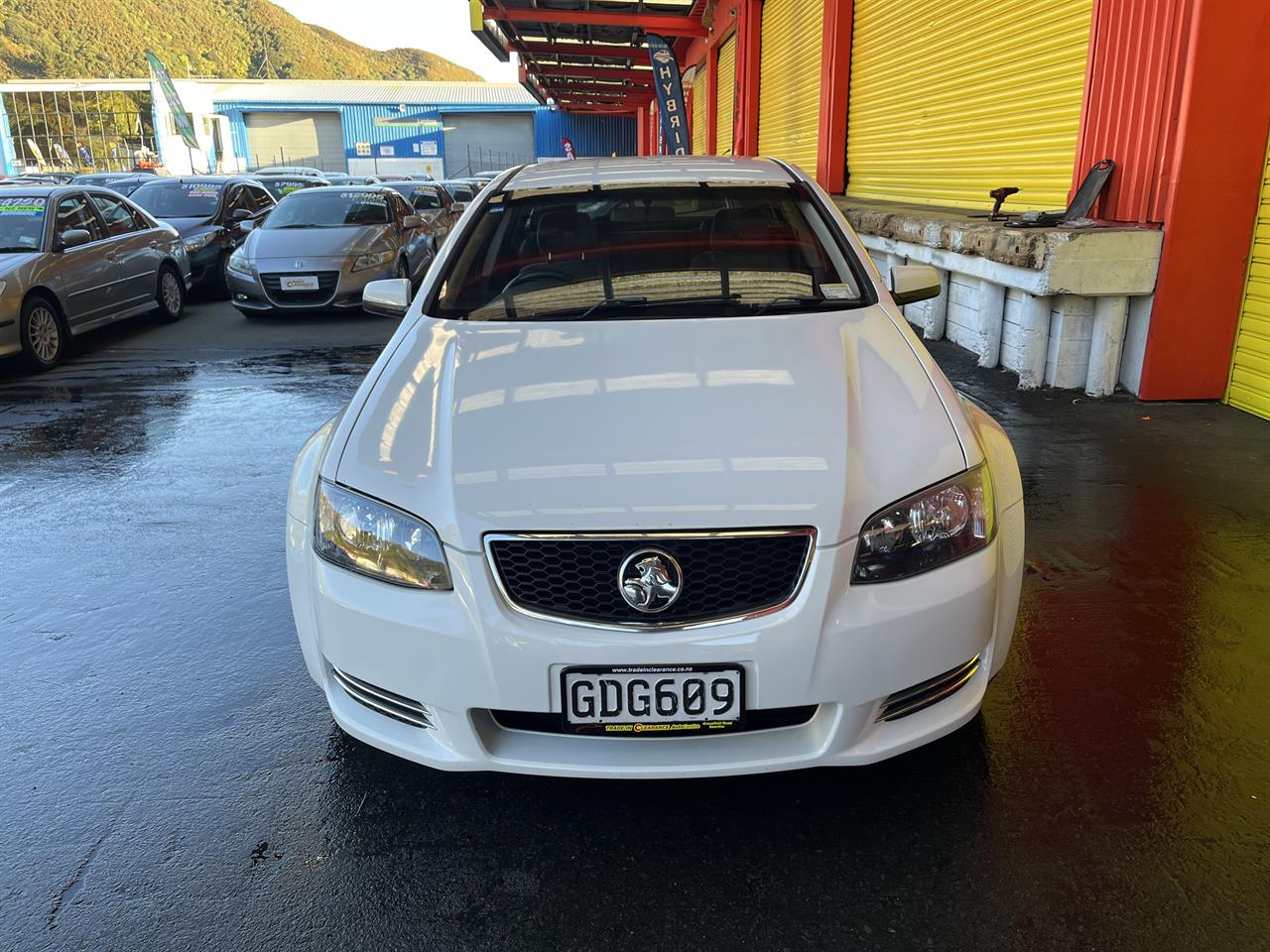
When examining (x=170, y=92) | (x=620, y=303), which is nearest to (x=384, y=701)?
(x=620, y=303)

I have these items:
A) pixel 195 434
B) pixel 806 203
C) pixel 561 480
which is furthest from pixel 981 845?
pixel 195 434

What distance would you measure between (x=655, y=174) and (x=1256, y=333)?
399 centimetres

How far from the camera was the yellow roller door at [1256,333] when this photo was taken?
5469mm

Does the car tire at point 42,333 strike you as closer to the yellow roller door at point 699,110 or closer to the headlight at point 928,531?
the headlight at point 928,531

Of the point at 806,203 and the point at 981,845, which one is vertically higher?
the point at 806,203

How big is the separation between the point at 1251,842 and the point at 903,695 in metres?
0.86

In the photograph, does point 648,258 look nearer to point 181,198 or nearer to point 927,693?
point 927,693

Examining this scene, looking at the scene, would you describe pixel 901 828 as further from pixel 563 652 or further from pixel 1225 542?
pixel 1225 542

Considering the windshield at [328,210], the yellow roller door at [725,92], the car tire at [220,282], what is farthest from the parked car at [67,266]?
the yellow roller door at [725,92]

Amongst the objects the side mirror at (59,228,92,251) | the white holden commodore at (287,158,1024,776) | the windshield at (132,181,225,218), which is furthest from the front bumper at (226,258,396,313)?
the white holden commodore at (287,158,1024,776)

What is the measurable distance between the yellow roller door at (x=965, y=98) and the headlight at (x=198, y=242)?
802 cm

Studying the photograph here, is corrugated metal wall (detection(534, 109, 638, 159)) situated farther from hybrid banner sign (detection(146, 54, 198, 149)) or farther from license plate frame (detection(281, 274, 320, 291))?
license plate frame (detection(281, 274, 320, 291))

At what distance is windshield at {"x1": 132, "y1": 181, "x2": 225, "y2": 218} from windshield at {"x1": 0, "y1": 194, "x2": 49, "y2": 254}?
424 centimetres

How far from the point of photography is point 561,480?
2.07 m
